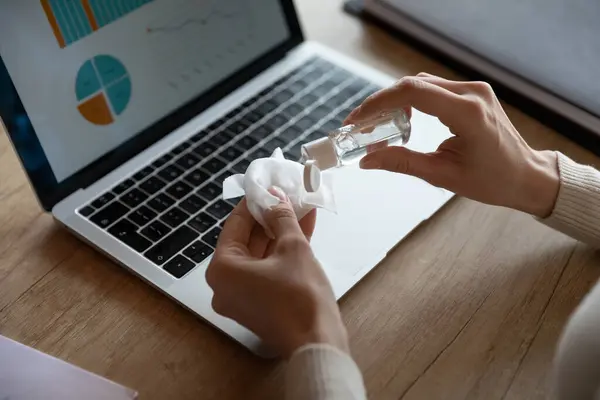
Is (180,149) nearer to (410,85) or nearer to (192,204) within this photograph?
(192,204)

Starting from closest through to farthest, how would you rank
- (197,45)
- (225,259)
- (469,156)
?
1. (225,259)
2. (469,156)
3. (197,45)

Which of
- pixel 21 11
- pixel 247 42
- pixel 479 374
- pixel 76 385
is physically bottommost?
pixel 479 374

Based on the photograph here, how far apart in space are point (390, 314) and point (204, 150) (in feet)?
0.94

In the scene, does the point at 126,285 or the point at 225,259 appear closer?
the point at 225,259

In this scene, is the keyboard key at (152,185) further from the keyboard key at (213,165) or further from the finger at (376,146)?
the finger at (376,146)

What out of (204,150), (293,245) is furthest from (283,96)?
(293,245)

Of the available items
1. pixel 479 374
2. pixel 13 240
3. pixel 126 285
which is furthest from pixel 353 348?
pixel 13 240

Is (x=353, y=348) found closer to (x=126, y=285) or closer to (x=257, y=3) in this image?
(x=126, y=285)

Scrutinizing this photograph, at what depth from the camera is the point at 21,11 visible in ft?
2.25

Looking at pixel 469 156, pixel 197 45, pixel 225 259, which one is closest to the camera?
pixel 225 259

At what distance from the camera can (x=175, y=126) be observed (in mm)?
824

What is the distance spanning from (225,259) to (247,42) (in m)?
0.39

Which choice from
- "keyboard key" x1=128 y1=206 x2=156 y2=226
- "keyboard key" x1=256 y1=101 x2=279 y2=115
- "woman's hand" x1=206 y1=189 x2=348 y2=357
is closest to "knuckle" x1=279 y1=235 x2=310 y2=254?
"woman's hand" x1=206 y1=189 x2=348 y2=357

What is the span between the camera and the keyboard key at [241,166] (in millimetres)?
780
